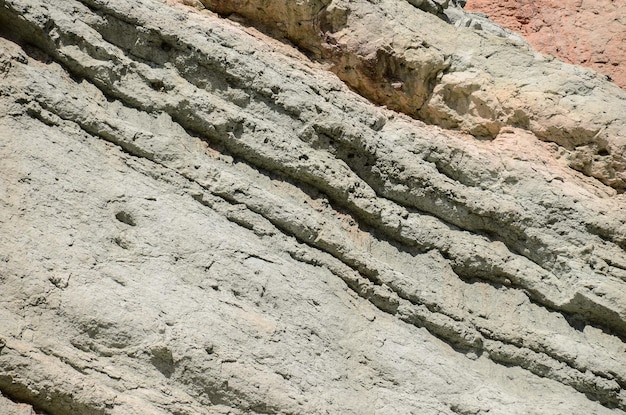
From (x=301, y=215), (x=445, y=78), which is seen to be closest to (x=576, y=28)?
(x=445, y=78)

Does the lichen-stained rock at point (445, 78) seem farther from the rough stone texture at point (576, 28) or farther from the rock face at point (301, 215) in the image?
the rough stone texture at point (576, 28)

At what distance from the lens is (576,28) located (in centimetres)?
632

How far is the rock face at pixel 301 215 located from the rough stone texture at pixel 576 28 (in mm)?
813

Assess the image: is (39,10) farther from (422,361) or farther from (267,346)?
(422,361)

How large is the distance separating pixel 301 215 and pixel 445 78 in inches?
54.7

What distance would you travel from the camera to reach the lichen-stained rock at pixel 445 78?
5.15 m

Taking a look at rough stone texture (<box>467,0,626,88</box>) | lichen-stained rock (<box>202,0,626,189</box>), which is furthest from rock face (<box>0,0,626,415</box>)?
rough stone texture (<box>467,0,626,88</box>)

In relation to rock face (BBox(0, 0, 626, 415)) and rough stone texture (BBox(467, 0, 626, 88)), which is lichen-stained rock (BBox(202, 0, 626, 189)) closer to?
rock face (BBox(0, 0, 626, 415))

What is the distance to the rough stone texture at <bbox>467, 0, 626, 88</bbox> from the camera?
20.3ft

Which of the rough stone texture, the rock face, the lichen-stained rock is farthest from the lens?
the rough stone texture

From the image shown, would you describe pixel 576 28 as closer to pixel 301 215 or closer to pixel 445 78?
pixel 445 78

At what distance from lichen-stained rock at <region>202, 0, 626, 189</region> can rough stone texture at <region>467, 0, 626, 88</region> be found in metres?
0.87

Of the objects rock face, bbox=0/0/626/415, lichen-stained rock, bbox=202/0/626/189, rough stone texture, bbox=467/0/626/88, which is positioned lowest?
rock face, bbox=0/0/626/415

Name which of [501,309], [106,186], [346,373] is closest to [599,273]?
[501,309]
